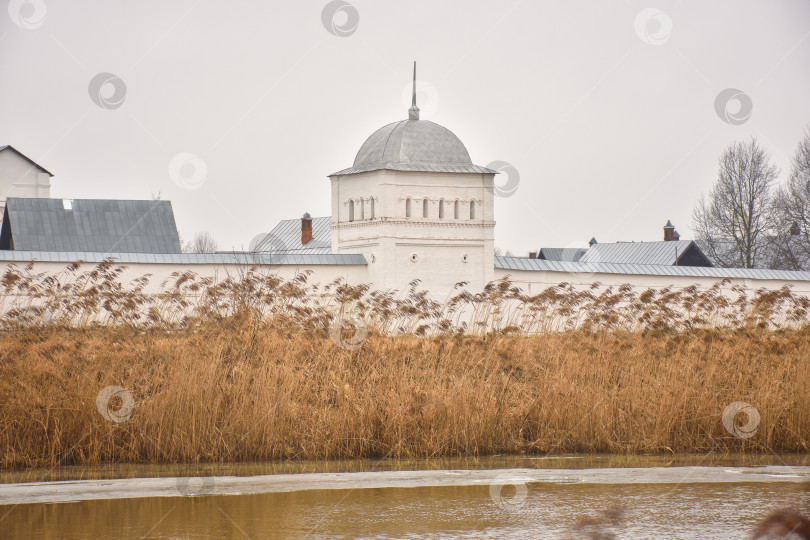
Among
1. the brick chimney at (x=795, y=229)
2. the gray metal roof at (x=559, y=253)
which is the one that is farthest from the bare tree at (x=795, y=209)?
the gray metal roof at (x=559, y=253)

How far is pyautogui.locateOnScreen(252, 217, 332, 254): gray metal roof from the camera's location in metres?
69.8

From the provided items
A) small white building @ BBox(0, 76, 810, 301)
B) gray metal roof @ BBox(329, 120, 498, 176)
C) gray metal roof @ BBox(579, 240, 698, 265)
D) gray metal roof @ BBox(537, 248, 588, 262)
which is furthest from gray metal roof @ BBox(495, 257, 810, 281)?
gray metal roof @ BBox(537, 248, 588, 262)

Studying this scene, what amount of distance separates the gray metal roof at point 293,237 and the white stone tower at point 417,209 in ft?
71.8

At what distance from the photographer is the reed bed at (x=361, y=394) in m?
10.8

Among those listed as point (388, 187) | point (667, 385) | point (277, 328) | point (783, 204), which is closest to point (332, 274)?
point (388, 187)

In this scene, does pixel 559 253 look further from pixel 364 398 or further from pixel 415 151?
pixel 364 398

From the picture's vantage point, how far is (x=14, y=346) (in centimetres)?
1228

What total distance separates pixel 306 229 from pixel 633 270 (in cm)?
3467

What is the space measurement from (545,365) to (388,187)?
31398 millimetres

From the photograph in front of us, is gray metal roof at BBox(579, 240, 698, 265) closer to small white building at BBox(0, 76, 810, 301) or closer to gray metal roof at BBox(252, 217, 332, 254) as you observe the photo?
gray metal roof at BBox(252, 217, 332, 254)

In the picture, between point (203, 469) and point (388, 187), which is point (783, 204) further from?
point (203, 469)

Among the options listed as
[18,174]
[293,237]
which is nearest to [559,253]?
[293,237]

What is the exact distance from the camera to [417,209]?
4478 cm

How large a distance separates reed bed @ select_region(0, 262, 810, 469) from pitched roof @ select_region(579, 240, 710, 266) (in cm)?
4899
